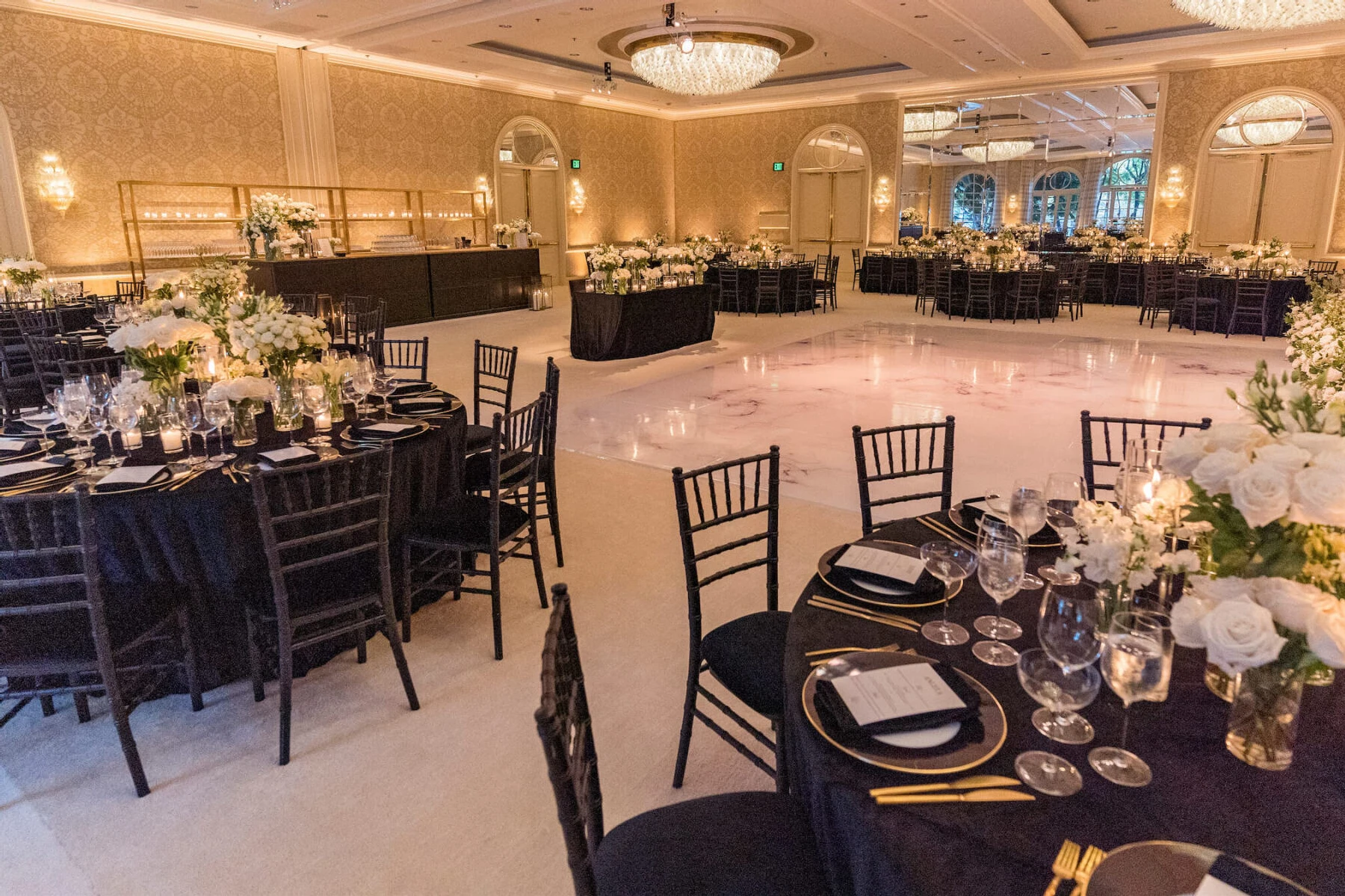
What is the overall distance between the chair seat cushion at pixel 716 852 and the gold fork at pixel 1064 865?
1.55 feet

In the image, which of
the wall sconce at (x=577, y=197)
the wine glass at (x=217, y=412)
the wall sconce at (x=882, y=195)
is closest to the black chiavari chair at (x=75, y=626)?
the wine glass at (x=217, y=412)

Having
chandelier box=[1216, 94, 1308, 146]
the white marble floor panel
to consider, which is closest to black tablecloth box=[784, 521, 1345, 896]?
the white marble floor panel

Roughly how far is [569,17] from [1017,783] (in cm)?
1197

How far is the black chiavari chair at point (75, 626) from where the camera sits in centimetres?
237

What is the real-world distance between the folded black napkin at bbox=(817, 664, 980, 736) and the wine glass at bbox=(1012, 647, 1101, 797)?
0.33 feet

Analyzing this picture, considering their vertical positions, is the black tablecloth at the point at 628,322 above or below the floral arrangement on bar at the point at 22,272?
below

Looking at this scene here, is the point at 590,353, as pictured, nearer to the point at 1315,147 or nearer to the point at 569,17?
the point at 569,17

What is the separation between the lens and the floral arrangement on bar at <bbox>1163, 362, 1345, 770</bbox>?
1.21 m

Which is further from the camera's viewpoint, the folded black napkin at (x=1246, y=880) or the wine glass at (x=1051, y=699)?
the wine glass at (x=1051, y=699)

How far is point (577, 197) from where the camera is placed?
18.2 metres

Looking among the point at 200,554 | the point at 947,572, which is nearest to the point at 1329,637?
the point at 947,572

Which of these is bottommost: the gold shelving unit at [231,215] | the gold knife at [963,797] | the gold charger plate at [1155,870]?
the gold knife at [963,797]

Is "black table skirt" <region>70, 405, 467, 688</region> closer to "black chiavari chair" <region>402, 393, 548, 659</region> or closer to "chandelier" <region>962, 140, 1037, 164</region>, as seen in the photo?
"black chiavari chair" <region>402, 393, 548, 659</region>

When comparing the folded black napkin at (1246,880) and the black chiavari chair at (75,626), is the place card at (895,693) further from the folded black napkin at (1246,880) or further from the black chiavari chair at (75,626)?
the black chiavari chair at (75,626)
